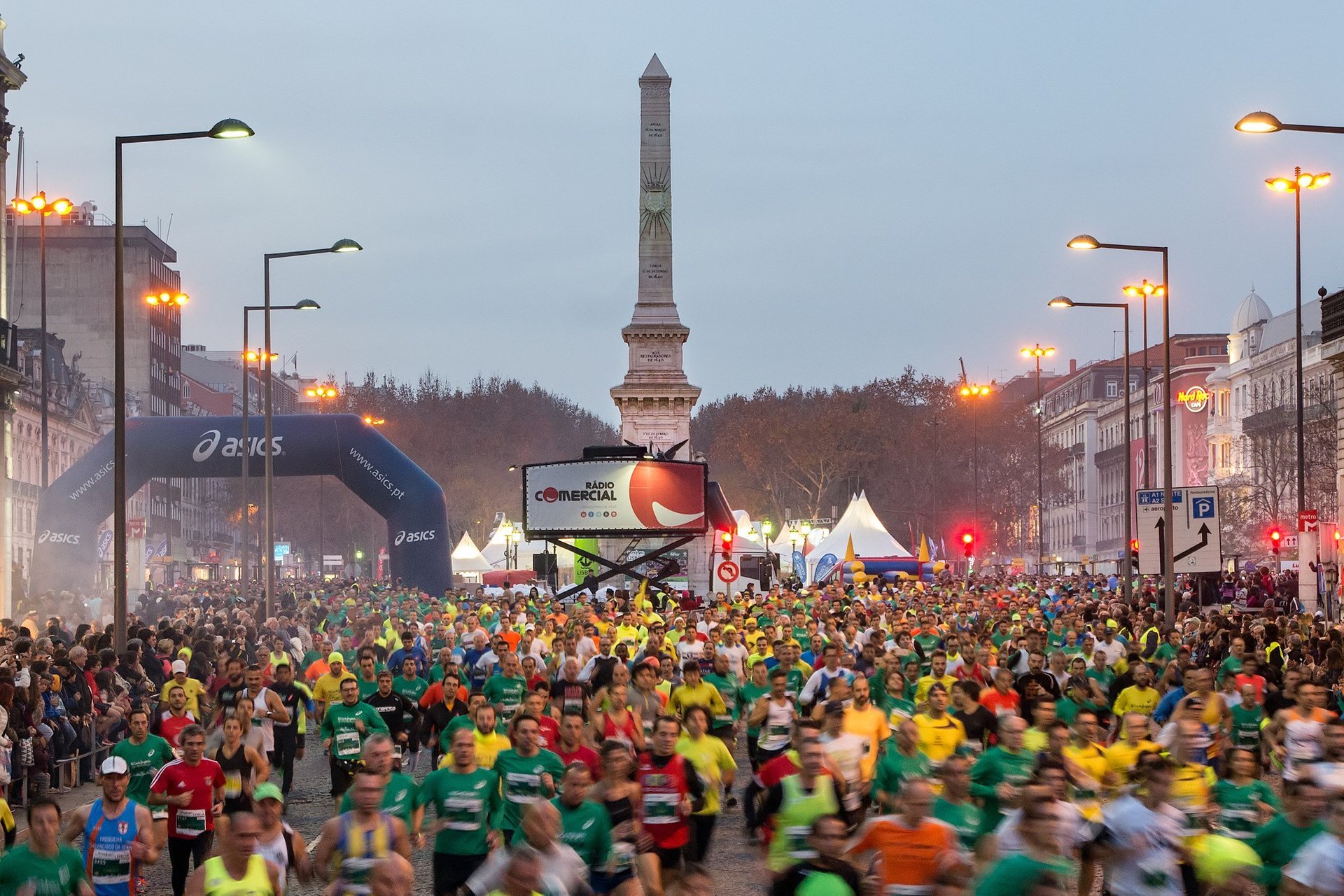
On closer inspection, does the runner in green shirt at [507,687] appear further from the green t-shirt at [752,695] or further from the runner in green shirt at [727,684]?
the green t-shirt at [752,695]

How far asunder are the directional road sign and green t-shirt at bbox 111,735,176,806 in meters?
19.7

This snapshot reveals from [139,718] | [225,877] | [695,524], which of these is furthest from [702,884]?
[695,524]

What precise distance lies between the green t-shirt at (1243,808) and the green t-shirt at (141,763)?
665 cm

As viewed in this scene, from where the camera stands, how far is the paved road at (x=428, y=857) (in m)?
14.3

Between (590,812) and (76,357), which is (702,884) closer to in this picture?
(590,812)

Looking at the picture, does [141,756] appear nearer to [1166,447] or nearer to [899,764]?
[899,764]

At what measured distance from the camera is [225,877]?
8.63 m

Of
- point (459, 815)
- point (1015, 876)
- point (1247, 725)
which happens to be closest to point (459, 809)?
point (459, 815)

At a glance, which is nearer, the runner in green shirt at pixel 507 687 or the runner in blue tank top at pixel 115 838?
the runner in blue tank top at pixel 115 838

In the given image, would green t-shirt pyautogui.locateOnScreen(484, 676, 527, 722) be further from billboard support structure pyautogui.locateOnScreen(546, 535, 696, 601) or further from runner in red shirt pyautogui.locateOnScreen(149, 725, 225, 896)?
billboard support structure pyautogui.locateOnScreen(546, 535, 696, 601)

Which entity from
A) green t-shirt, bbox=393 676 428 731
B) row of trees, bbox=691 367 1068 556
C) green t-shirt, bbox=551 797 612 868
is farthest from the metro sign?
green t-shirt, bbox=551 797 612 868

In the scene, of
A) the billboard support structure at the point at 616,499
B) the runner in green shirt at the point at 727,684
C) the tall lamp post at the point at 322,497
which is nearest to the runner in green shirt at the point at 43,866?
the runner in green shirt at the point at 727,684

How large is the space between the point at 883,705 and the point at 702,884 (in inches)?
349

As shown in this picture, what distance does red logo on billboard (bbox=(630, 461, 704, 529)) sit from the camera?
47.5m
